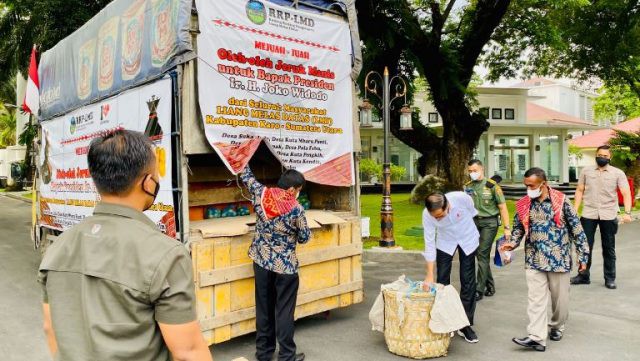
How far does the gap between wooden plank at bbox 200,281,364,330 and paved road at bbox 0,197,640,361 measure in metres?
0.40

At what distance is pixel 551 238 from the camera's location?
5.36m

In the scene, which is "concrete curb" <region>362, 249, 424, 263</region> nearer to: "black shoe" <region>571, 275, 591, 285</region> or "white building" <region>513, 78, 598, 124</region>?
"black shoe" <region>571, 275, 591, 285</region>

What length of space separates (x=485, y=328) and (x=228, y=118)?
11.9ft

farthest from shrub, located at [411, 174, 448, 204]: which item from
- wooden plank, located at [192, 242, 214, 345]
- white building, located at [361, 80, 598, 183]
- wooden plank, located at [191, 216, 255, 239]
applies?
wooden plank, located at [192, 242, 214, 345]

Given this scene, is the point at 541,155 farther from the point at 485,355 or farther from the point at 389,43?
the point at 485,355

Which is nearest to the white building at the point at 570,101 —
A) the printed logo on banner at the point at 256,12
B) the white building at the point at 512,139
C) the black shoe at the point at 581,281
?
Answer: the white building at the point at 512,139

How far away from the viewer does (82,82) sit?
736cm

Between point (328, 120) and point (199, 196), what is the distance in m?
1.77

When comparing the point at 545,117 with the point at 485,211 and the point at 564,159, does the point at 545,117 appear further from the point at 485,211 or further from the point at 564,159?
the point at 485,211

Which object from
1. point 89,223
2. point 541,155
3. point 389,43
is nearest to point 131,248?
point 89,223

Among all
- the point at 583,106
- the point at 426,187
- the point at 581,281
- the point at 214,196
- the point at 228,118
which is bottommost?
the point at 581,281

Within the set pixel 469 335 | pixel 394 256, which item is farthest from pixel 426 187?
pixel 469 335

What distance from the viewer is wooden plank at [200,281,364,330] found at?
5184mm

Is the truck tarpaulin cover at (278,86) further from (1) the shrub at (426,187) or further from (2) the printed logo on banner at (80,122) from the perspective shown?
(1) the shrub at (426,187)
